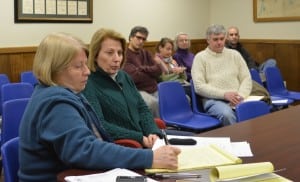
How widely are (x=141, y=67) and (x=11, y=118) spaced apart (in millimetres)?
2411

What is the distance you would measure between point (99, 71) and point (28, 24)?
9.38 feet

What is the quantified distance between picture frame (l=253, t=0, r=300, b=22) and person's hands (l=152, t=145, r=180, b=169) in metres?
5.42

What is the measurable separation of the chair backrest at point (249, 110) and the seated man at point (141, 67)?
1916mm

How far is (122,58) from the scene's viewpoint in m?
2.51

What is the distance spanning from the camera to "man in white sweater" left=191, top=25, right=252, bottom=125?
12.9 feet

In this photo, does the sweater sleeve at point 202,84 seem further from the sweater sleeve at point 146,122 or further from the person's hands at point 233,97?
the sweater sleeve at point 146,122

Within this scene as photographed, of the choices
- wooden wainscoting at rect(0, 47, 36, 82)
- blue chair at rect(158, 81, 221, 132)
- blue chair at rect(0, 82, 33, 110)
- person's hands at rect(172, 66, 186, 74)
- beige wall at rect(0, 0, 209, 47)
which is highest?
beige wall at rect(0, 0, 209, 47)

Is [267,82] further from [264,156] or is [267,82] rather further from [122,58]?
[264,156]

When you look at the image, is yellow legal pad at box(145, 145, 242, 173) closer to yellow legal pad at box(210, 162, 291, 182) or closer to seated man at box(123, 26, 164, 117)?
yellow legal pad at box(210, 162, 291, 182)

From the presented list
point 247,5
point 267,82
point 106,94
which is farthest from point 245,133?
point 247,5

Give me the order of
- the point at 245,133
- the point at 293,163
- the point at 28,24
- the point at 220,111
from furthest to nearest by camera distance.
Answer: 1. the point at 28,24
2. the point at 220,111
3. the point at 245,133
4. the point at 293,163

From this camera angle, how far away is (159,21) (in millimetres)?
6590

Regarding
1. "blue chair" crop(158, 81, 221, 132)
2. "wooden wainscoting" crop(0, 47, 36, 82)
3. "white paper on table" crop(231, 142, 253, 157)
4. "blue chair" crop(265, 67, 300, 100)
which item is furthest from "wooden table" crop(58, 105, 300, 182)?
"wooden wainscoting" crop(0, 47, 36, 82)

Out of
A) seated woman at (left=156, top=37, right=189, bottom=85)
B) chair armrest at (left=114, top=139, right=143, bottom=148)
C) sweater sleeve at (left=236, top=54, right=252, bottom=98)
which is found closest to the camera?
chair armrest at (left=114, top=139, right=143, bottom=148)
